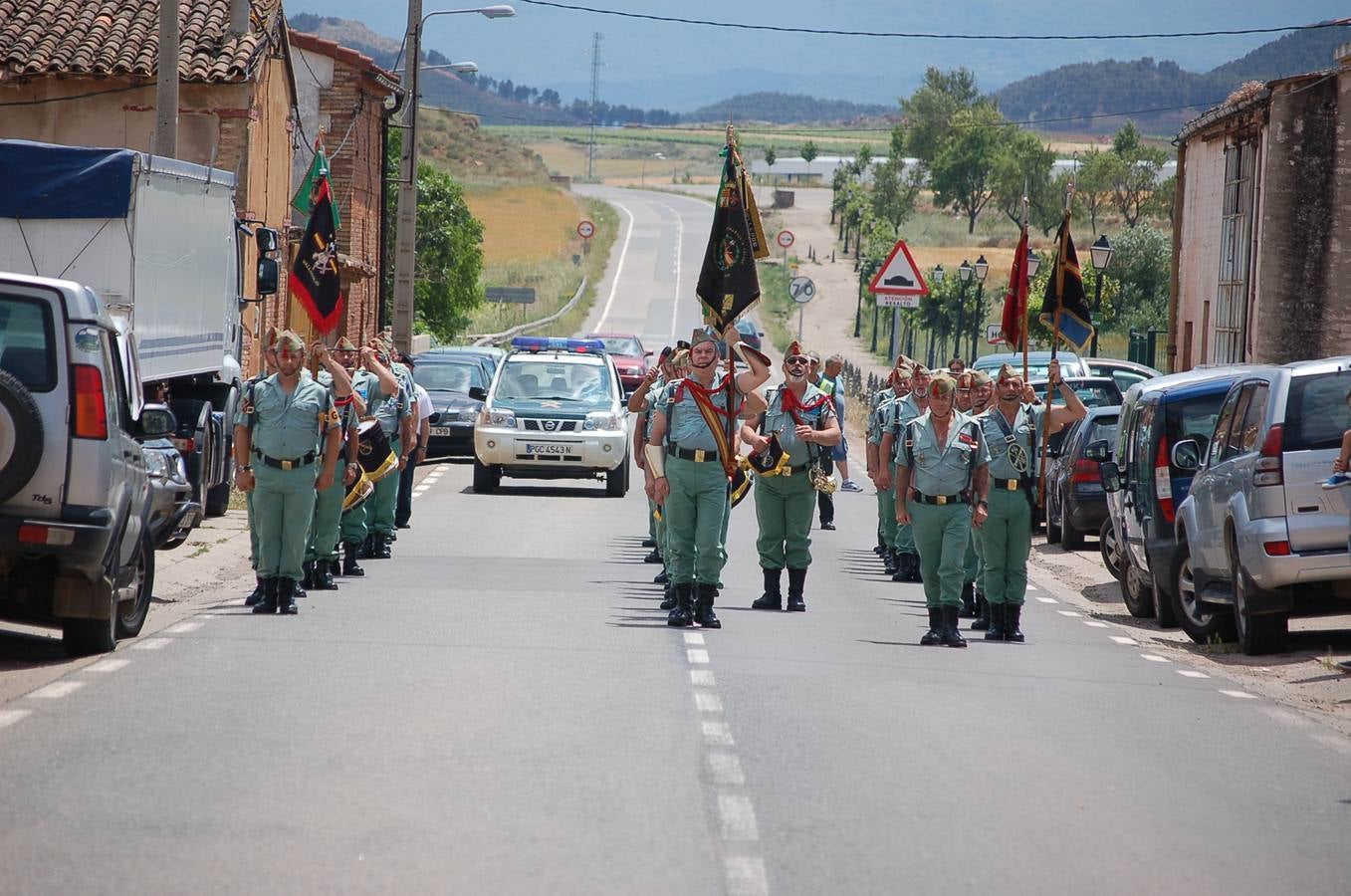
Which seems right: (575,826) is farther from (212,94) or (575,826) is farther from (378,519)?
(212,94)

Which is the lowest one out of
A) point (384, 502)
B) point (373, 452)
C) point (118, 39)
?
point (384, 502)

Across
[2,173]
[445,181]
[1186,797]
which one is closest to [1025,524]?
[1186,797]

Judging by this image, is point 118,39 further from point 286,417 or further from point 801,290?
point 286,417

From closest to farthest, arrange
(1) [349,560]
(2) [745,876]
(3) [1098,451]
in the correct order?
(2) [745,876] < (1) [349,560] < (3) [1098,451]

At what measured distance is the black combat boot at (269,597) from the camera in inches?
521

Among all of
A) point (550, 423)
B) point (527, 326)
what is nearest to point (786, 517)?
point (550, 423)

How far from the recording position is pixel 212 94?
32.6 metres

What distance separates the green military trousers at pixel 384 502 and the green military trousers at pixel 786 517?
4.05 meters

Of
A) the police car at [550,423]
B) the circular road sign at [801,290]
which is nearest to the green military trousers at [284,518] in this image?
the police car at [550,423]

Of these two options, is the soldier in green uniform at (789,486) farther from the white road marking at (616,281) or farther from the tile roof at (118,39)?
the white road marking at (616,281)

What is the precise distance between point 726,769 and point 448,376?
79.0 ft

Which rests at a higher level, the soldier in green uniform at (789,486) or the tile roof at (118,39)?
the tile roof at (118,39)

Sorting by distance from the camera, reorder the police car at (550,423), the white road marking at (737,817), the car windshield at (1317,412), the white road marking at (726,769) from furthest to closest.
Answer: the police car at (550,423), the car windshield at (1317,412), the white road marking at (726,769), the white road marking at (737,817)

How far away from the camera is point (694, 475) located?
13297mm
